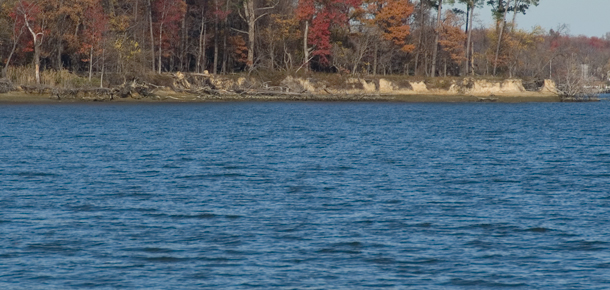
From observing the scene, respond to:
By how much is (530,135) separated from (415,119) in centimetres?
1539

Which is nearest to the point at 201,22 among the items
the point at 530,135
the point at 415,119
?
the point at 415,119

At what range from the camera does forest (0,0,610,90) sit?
71875mm

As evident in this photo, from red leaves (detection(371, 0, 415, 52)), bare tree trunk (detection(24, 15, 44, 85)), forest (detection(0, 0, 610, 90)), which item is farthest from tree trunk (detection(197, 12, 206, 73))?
red leaves (detection(371, 0, 415, 52))

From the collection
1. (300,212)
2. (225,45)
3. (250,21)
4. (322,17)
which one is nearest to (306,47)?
(322,17)

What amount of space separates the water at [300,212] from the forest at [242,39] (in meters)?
31.4

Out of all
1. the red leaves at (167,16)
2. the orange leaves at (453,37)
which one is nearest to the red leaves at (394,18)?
the orange leaves at (453,37)

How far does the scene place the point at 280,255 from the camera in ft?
50.5

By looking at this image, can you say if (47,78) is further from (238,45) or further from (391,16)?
(391,16)

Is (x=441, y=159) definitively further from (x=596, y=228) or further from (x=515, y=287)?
Result: (x=515, y=287)

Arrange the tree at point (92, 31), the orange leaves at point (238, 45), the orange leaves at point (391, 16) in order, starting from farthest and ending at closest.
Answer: the orange leaves at point (391, 16) < the orange leaves at point (238, 45) < the tree at point (92, 31)

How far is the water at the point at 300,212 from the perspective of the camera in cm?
1423

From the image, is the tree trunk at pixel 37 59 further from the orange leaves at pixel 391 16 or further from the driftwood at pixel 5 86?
the orange leaves at pixel 391 16

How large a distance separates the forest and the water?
3145 centimetres

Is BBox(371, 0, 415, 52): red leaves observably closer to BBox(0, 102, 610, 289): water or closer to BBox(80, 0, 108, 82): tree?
BBox(80, 0, 108, 82): tree
